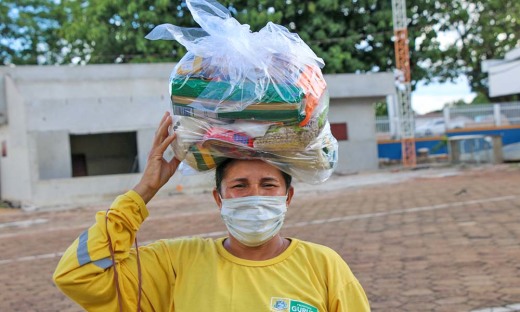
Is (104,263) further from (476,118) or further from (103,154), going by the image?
(476,118)

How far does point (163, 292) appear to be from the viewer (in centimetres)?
185

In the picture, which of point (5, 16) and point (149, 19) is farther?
point (5, 16)

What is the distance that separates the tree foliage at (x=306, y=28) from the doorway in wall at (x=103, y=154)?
136 inches

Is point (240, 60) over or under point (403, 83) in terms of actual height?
under

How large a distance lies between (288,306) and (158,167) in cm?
63

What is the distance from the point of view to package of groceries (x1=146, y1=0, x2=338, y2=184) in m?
1.75

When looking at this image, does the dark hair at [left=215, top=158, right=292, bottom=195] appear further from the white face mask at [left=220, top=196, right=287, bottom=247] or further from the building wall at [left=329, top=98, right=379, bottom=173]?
the building wall at [left=329, top=98, right=379, bottom=173]

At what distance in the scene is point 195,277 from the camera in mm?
1771

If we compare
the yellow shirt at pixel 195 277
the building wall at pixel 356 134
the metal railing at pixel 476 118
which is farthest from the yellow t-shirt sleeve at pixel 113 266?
the metal railing at pixel 476 118

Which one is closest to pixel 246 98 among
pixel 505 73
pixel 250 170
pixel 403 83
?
pixel 250 170

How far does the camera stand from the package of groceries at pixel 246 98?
5.75ft

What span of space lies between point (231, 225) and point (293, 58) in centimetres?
58

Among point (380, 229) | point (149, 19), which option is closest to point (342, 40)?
point (149, 19)

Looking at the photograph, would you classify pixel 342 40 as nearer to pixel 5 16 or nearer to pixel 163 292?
pixel 5 16
